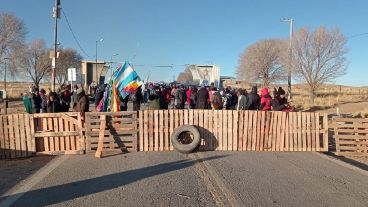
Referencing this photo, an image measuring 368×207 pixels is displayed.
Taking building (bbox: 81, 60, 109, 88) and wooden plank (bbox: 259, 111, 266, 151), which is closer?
wooden plank (bbox: 259, 111, 266, 151)

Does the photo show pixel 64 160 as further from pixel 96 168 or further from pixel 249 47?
pixel 249 47

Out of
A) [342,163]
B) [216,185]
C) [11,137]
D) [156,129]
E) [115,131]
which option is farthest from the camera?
[156,129]

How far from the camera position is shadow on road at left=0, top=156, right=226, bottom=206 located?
6.83m

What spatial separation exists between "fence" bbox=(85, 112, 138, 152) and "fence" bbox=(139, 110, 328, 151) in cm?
30

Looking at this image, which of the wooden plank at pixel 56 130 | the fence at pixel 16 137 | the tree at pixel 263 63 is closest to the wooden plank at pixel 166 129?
→ the wooden plank at pixel 56 130

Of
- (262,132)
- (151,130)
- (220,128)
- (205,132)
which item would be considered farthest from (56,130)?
(262,132)

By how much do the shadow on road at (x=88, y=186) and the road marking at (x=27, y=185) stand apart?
0.12 m

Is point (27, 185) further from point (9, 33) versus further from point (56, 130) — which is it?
point (9, 33)

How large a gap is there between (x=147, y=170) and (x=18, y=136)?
4403 millimetres

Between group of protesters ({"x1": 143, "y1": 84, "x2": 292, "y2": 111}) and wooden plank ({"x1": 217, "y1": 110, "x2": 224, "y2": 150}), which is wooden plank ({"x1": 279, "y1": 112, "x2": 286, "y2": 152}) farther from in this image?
group of protesters ({"x1": 143, "y1": 84, "x2": 292, "y2": 111})

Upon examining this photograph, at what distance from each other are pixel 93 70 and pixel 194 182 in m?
43.9

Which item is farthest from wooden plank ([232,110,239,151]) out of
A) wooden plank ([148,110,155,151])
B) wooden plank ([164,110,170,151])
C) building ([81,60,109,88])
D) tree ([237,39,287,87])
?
tree ([237,39,287,87])

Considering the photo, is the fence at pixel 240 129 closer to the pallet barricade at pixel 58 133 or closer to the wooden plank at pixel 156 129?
the wooden plank at pixel 156 129

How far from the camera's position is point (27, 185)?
7895mm
